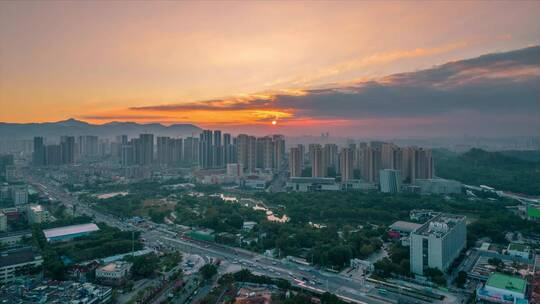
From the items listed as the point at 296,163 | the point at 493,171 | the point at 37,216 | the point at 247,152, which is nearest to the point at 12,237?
the point at 37,216

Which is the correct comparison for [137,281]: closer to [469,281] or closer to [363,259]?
[363,259]

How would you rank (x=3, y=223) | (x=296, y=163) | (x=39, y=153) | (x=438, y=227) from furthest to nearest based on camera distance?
(x=39, y=153) < (x=296, y=163) < (x=3, y=223) < (x=438, y=227)

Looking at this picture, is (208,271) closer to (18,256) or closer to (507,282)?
(18,256)

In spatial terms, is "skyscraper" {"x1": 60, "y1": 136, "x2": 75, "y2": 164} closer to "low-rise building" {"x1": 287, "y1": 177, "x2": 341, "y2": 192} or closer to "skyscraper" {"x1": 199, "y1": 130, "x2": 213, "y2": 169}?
"skyscraper" {"x1": 199, "y1": 130, "x2": 213, "y2": 169}

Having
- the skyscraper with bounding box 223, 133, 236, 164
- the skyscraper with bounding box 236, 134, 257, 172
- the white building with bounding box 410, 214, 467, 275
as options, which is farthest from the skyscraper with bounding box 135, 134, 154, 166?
the white building with bounding box 410, 214, 467, 275

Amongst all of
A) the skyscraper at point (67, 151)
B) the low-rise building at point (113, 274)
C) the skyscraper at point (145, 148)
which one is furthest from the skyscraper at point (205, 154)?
the low-rise building at point (113, 274)

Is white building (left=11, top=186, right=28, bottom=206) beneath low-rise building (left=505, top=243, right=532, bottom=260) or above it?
above

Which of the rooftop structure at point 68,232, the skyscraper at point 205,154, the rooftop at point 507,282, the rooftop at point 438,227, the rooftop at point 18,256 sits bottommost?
the rooftop at point 507,282

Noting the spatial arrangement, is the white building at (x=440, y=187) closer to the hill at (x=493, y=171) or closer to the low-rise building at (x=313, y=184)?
the hill at (x=493, y=171)
